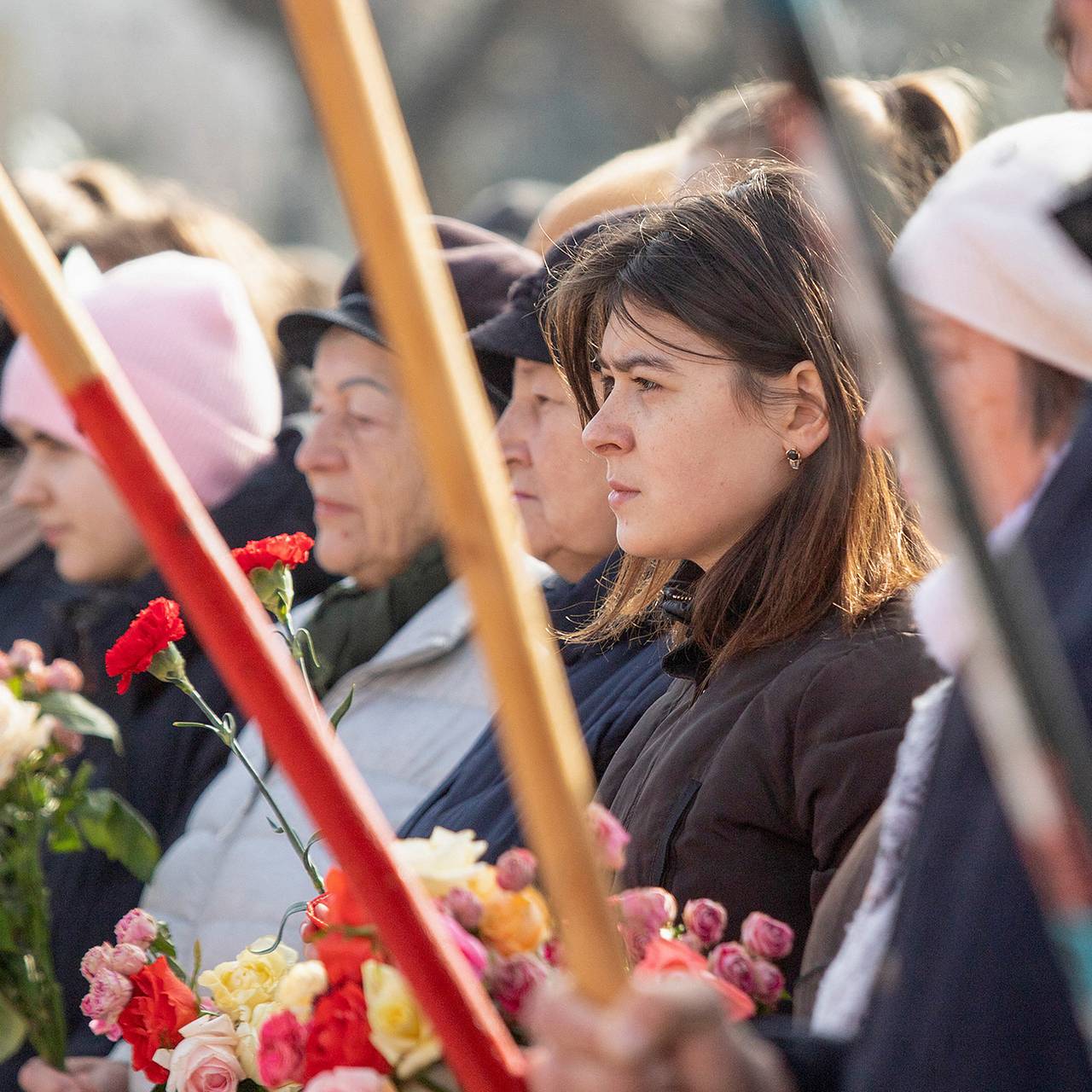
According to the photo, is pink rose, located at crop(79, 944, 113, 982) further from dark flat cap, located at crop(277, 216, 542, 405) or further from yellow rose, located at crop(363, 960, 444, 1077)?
dark flat cap, located at crop(277, 216, 542, 405)

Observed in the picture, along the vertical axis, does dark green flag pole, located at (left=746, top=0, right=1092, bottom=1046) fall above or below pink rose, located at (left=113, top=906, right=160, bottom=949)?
above

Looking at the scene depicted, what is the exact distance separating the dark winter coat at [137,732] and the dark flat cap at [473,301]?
15.6 inches

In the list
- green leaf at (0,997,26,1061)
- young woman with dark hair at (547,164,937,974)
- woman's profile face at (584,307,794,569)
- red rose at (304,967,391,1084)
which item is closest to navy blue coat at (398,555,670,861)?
young woman with dark hair at (547,164,937,974)

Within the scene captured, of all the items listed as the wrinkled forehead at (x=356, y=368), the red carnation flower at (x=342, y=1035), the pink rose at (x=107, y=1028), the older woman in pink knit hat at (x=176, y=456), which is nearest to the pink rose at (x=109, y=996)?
the pink rose at (x=107, y=1028)

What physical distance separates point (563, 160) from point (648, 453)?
12.5 meters

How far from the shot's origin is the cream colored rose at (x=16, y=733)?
5.77ft

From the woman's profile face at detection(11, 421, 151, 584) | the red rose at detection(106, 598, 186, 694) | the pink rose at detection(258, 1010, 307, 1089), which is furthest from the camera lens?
the woman's profile face at detection(11, 421, 151, 584)

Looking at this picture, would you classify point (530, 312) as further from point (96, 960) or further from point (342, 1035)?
point (342, 1035)

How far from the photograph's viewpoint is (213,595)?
0.89 meters

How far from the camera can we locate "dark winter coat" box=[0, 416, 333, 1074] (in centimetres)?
291

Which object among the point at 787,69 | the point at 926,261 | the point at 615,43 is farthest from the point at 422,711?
the point at 615,43

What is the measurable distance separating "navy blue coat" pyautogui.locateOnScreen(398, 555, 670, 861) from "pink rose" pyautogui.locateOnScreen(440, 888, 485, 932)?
894 millimetres

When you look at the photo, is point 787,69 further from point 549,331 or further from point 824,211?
point 549,331

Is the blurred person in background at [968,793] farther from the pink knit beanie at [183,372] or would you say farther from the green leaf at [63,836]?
the pink knit beanie at [183,372]
